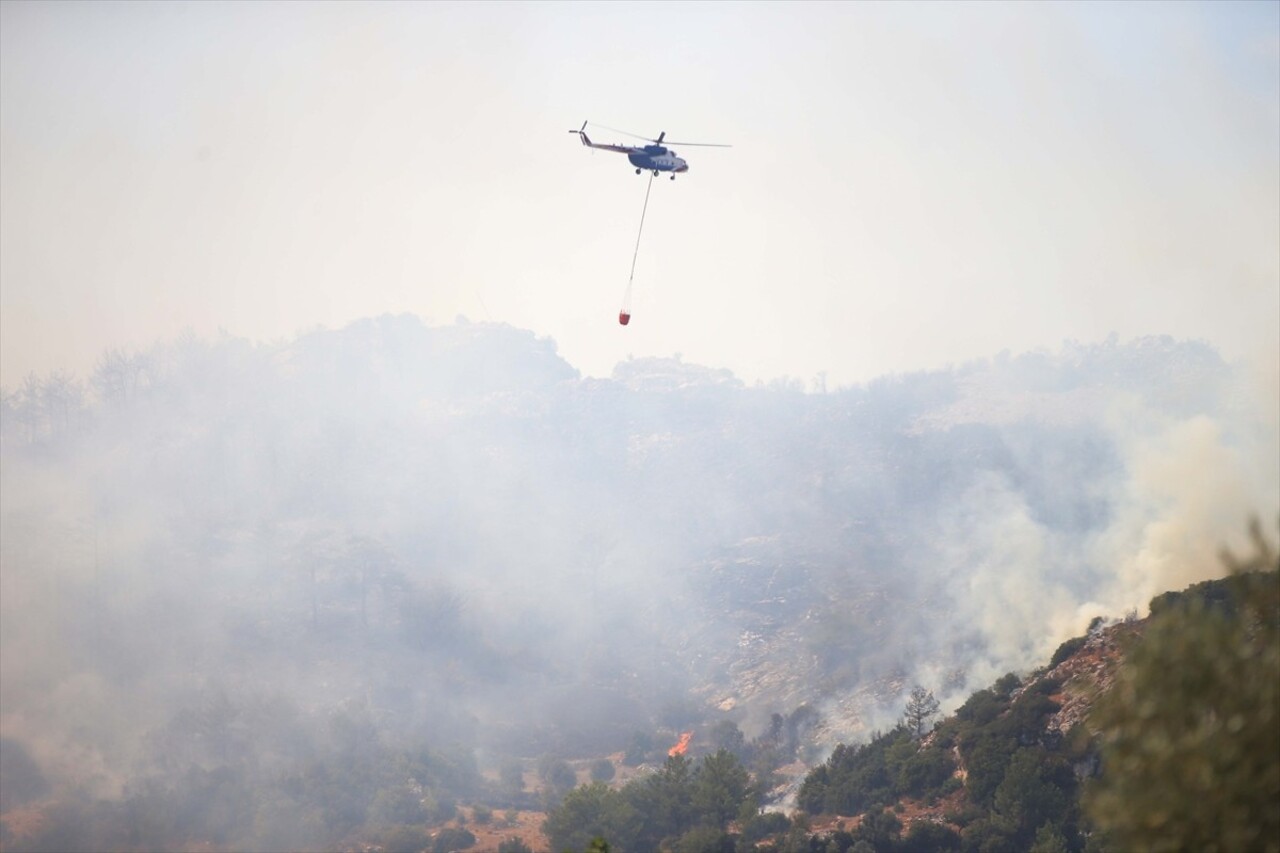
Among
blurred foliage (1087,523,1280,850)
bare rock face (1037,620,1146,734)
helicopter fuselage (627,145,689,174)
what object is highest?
helicopter fuselage (627,145,689,174)

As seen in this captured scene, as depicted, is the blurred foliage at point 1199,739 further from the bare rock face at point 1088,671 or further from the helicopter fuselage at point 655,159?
the bare rock face at point 1088,671

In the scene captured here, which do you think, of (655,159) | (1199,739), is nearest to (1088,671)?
(655,159)

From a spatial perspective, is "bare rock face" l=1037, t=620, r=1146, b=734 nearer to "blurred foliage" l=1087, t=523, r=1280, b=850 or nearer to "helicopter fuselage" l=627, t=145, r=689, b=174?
"helicopter fuselage" l=627, t=145, r=689, b=174

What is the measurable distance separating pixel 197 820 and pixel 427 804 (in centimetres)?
2972

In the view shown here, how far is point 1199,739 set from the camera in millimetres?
33094

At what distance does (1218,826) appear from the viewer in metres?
33.6

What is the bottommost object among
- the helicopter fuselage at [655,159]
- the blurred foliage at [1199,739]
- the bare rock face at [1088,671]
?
the blurred foliage at [1199,739]

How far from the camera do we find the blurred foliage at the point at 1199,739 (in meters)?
33.3

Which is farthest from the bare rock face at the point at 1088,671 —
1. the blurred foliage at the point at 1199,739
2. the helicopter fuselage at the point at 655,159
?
the blurred foliage at the point at 1199,739

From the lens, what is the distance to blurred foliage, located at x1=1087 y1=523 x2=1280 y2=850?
33.3 meters

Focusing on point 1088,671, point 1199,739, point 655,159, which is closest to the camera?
point 1199,739

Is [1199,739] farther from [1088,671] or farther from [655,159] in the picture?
[1088,671]

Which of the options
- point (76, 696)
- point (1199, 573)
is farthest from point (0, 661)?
point (1199, 573)

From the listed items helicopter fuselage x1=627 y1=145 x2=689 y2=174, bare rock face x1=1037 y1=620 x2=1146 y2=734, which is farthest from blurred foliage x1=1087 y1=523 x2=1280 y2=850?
bare rock face x1=1037 y1=620 x2=1146 y2=734
